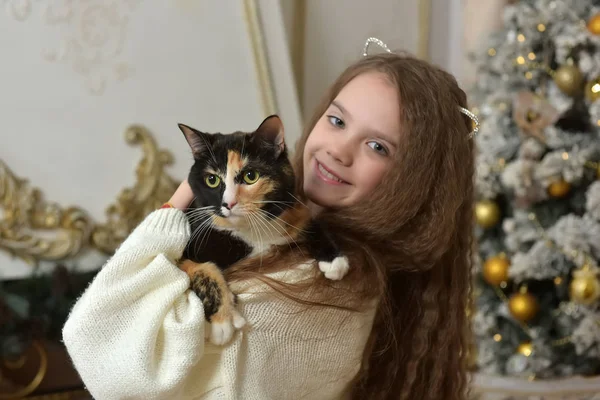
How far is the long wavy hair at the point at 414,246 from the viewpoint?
100cm

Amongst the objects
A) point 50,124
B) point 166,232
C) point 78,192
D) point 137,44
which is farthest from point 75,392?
point 166,232

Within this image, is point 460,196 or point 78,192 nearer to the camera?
point 460,196

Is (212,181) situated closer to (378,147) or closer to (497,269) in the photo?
(378,147)

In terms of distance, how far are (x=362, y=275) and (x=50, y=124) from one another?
1.18 metres

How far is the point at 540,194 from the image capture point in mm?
1869

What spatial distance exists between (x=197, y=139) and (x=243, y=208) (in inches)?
5.7

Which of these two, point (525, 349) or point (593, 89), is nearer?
point (593, 89)

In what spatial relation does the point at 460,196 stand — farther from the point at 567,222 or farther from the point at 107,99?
the point at 107,99

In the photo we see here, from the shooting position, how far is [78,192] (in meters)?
1.80

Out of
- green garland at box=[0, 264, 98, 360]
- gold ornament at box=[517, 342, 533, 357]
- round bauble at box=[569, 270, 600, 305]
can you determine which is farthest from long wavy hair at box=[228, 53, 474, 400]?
green garland at box=[0, 264, 98, 360]

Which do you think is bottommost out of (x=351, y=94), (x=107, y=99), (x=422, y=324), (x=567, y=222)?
(x=567, y=222)

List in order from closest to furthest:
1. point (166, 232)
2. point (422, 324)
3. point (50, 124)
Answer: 1. point (166, 232)
2. point (422, 324)
3. point (50, 124)

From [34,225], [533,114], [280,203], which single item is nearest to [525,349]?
[533,114]

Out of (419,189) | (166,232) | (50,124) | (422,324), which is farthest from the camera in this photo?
(50,124)
